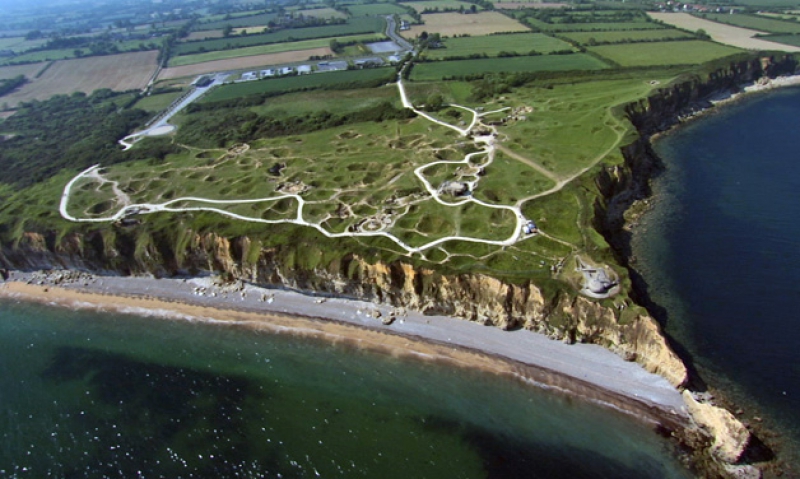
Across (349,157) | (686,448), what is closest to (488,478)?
(686,448)

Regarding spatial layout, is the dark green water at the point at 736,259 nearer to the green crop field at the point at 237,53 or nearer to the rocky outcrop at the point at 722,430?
the rocky outcrop at the point at 722,430

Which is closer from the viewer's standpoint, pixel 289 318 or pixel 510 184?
pixel 289 318

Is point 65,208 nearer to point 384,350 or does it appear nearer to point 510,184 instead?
point 384,350

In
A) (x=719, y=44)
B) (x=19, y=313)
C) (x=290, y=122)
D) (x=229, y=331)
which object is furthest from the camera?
(x=719, y=44)

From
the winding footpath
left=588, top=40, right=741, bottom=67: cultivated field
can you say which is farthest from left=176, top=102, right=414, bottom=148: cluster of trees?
left=588, top=40, right=741, bottom=67: cultivated field

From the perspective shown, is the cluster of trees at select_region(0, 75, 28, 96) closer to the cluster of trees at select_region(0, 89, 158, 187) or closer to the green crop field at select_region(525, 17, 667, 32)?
the cluster of trees at select_region(0, 89, 158, 187)

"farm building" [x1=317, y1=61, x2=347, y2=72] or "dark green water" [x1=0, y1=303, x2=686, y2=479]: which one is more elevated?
"farm building" [x1=317, y1=61, x2=347, y2=72]
